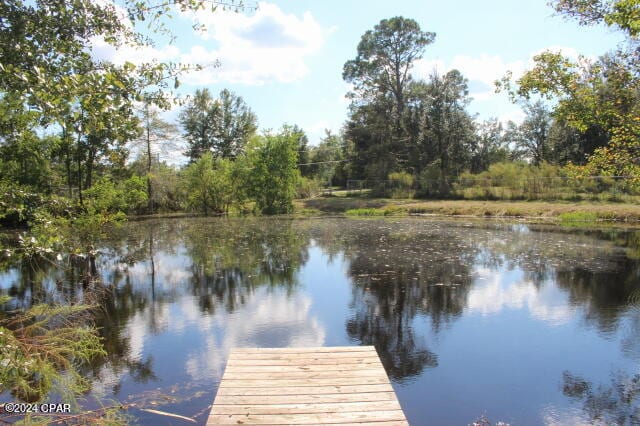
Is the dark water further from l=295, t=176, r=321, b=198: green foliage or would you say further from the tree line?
l=295, t=176, r=321, b=198: green foliage

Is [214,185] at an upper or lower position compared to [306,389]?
upper

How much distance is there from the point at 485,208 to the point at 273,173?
16.5 m

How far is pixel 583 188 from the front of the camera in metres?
32.6

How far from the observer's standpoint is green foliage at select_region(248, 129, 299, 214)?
3819cm

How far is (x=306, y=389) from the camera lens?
A: 4.95 meters

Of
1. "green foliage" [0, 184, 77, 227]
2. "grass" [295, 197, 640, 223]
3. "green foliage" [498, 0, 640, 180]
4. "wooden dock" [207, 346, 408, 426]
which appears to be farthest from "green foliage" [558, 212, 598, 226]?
"green foliage" [0, 184, 77, 227]

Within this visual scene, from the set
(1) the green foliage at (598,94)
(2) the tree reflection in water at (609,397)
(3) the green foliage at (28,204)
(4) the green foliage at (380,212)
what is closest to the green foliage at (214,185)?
(4) the green foliage at (380,212)

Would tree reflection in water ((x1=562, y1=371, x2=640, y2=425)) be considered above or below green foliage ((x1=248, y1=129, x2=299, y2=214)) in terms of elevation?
below

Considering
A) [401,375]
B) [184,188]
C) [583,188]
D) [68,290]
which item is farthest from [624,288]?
[184,188]

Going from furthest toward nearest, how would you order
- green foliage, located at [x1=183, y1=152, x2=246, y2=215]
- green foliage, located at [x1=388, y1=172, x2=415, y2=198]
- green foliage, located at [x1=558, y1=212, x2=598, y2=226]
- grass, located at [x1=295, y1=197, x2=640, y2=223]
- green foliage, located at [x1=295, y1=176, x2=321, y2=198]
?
green foliage, located at [x1=295, y1=176, x2=321, y2=198] → green foliage, located at [x1=388, y1=172, x2=415, y2=198] → green foliage, located at [x1=183, y1=152, x2=246, y2=215] → grass, located at [x1=295, y1=197, x2=640, y2=223] → green foliage, located at [x1=558, y1=212, x2=598, y2=226]

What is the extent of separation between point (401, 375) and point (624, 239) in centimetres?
1727

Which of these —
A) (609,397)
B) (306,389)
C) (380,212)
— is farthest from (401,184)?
(306,389)

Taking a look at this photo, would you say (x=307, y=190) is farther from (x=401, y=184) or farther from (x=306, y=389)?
(x=306, y=389)

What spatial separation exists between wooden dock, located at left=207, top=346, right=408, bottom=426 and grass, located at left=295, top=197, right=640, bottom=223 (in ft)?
83.8
